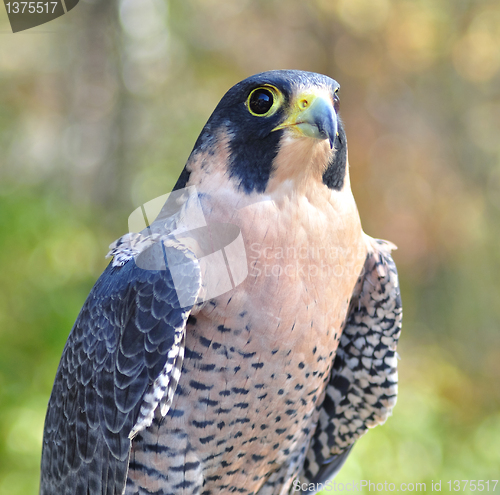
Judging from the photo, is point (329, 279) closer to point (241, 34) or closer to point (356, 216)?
point (356, 216)

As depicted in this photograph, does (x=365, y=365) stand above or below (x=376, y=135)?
below

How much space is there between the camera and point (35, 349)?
12.4 ft

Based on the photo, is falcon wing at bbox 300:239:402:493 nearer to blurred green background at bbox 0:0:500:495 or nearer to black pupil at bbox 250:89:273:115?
black pupil at bbox 250:89:273:115

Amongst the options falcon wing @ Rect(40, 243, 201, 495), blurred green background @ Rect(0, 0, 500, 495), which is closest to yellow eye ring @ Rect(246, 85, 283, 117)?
falcon wing @ Rect(40, 243, 201, 495)

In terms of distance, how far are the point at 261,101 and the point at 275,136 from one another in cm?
14

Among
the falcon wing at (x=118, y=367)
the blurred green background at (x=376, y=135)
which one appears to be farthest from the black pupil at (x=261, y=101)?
the blurred green background at (x=376, y=135)

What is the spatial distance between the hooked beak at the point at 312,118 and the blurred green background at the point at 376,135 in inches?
129

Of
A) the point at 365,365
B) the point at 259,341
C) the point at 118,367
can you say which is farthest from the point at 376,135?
the point at 118,367

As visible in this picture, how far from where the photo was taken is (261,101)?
162 cm

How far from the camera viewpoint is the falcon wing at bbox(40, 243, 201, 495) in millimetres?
1542

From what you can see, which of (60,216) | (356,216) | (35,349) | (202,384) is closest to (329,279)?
(356,216)

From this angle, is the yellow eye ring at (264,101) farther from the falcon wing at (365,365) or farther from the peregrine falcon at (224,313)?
the falcon wing at (365,365)

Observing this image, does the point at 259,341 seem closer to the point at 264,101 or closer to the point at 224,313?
the point at 224,313

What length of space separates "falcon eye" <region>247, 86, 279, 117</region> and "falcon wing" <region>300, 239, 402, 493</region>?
767 millimetres
